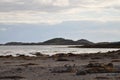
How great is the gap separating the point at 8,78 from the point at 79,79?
434cm

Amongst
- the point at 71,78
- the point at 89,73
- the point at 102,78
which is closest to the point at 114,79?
the point at 102,78

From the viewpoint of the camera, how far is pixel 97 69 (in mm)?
25109

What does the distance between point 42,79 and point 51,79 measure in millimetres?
508

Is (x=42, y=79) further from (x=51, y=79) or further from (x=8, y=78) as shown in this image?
(x=8, y=78)

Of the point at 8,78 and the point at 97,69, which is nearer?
the point at 8,78

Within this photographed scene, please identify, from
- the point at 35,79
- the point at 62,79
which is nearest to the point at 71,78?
the point at 62,79

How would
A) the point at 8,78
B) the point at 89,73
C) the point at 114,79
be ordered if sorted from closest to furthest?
the point at 114,79 → the point at 8,78 → the point at 89,73

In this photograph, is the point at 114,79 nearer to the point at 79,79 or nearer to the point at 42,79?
the point at 79,79

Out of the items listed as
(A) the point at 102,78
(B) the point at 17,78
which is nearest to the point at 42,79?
(B) the point at 17,78

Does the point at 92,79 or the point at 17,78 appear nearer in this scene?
the point at 92,79

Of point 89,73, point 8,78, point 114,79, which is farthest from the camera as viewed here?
point 89,73

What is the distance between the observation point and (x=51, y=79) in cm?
2086

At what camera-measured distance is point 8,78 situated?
2177 centimetres

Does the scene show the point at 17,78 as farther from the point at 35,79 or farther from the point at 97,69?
the point at 97,69
